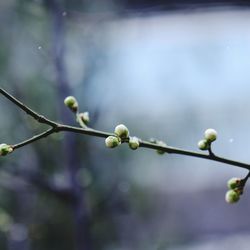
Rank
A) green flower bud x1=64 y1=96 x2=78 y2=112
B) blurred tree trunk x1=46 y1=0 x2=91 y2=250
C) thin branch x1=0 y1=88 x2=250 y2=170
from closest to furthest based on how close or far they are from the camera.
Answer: thin branch x1=0 y1=88 x2=250 y2=170, green flower bud x1=64 y1=96 x2=78 y2=112, blurred tree trunk x1=46 y1=0 x2=91 y2=250

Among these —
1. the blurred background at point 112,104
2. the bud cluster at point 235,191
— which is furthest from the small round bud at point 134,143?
the blurred background at point 112,104

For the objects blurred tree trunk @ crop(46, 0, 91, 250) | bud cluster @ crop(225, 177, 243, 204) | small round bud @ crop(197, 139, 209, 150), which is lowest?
bud cluster @ crop(225, 177, 243, 204)

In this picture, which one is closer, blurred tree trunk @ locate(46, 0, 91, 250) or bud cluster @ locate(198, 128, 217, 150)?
bud cluster @ locate(198, 128, 217, 150)

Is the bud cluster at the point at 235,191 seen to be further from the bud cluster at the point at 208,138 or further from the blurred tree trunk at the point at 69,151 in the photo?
the blurred tree trunk at the point at 69,151

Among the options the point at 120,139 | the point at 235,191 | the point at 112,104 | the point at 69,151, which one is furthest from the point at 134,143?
the point at 112,104

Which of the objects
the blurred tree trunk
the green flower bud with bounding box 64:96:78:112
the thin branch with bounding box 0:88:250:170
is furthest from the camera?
the blurred tree trunk

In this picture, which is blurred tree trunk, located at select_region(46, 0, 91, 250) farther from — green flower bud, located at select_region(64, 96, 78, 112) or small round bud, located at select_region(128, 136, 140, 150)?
small round bud, located at select_region(128, 136, 140, 150)

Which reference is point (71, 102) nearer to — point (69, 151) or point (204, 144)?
point (204, 144)

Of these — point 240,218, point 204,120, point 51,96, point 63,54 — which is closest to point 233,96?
point 204,120

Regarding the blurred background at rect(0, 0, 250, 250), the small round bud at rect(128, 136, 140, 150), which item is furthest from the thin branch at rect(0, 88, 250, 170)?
the blurred background at rect(0, 0, 250, 250)

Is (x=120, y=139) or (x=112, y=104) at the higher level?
(x=112, y=104)
